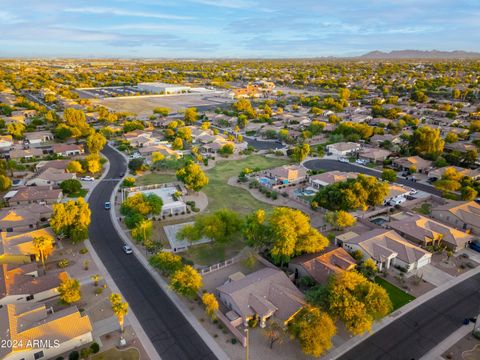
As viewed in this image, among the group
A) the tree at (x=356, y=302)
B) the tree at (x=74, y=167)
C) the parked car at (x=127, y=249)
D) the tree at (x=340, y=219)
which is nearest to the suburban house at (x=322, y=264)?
the tree at (x=356, y=302)

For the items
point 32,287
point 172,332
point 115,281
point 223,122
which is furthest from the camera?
point 223,122

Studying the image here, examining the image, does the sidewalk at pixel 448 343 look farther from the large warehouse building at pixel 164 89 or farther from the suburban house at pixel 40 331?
the large warehouse building at pixel 164 89

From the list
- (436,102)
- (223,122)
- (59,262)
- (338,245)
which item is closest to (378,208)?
Result: (338,245)

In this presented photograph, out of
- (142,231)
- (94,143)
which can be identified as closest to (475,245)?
(142,231)

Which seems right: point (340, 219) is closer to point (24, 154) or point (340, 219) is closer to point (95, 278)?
point (95, 278)

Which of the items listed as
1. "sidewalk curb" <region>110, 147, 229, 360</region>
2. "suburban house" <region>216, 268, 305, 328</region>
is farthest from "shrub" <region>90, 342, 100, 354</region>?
"suburban house" <region>216, 268, 305, 328</region>

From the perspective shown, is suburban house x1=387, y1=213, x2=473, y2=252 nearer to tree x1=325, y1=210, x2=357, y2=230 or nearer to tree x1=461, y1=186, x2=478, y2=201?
tree x1=325, y1=210, x2=357, y2=230

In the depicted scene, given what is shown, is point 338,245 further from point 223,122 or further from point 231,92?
point 231,92
